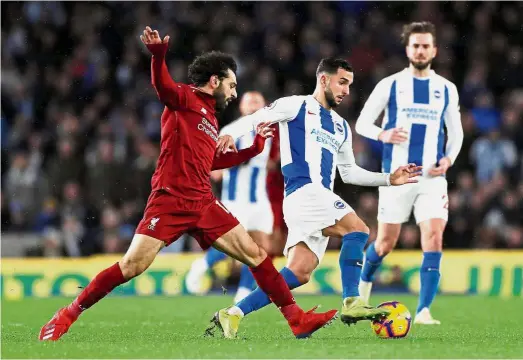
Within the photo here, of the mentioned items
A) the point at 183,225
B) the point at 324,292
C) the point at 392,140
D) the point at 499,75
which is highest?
the point at 499,75

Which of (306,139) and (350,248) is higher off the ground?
(306,139)

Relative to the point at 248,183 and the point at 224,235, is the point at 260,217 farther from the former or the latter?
the point at 224,235

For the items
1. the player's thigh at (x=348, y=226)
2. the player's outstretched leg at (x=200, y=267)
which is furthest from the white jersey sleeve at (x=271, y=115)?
the player's outstretched leg at (x=200, y=267)

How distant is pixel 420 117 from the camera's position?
357 inches

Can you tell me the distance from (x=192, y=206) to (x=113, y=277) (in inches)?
27.3

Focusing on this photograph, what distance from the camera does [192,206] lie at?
6930 millimetres

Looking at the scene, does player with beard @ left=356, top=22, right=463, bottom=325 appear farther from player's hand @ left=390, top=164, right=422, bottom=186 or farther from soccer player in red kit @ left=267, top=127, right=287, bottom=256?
soccer player in red kit @ left=267, top=127, right=287, bottom=256

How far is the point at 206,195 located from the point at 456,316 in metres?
3.66

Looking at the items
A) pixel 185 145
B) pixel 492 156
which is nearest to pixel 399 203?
pixel 185 145

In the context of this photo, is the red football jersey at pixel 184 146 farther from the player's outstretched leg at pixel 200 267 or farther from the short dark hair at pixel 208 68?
the player's outstretched leg at pixel 200 267

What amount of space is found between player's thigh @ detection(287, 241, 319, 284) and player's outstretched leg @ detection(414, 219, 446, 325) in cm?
159

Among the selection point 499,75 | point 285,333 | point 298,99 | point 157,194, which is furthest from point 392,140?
point 499,75

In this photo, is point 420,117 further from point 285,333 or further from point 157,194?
point 157,194

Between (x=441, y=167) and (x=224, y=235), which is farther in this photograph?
(x=441, y=167)
